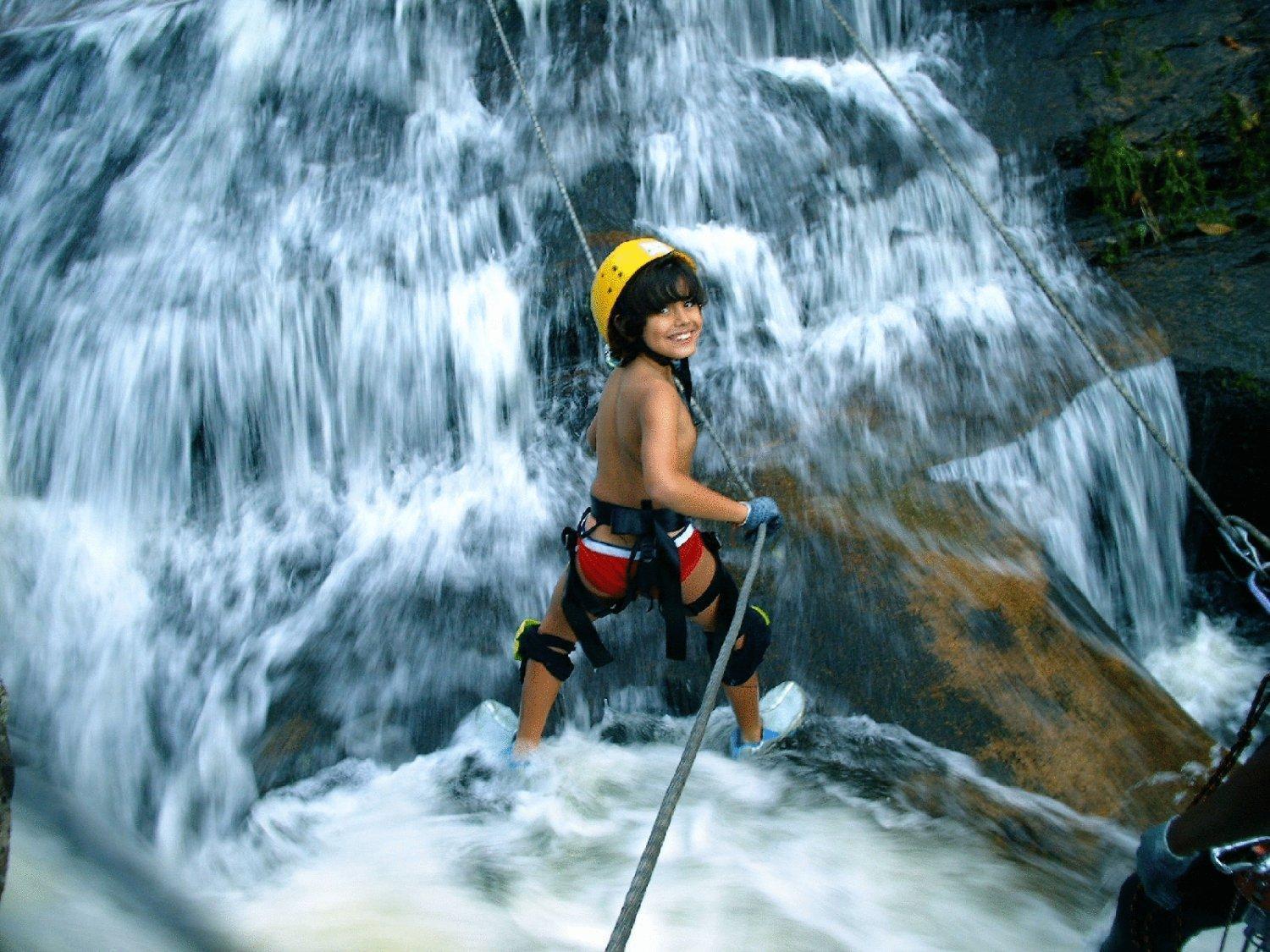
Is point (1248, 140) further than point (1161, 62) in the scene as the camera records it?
No

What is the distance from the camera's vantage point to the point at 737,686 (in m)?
3.28

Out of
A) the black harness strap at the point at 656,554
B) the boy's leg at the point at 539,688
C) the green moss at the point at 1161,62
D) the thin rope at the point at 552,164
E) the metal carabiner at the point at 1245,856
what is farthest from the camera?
the green moss at the point at 1161,62

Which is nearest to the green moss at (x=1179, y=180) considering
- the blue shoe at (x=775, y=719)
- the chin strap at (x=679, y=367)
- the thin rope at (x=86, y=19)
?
the blue shoe at (x=775, y=719)

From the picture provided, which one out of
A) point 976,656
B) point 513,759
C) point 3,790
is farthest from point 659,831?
point 976,656

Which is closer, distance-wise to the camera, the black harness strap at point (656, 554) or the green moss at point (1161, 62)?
the black harness strap at point (656, 554)

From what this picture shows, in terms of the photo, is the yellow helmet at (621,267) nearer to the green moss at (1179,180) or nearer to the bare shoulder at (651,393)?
the bare shoulder at (651,393)

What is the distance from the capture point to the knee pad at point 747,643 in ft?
10.3

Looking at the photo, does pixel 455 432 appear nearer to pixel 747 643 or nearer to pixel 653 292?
pixel 747 643

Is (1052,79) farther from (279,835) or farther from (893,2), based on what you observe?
(279,835)

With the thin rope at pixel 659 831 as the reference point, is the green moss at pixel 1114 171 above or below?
above

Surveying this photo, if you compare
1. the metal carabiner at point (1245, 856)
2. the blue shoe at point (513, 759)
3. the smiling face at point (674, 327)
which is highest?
the smiling face at point (674, 327)

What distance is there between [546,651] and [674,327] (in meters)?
1.15

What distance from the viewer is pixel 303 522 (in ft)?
16.1

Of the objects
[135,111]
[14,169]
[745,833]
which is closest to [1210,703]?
Answer: [745,833]
